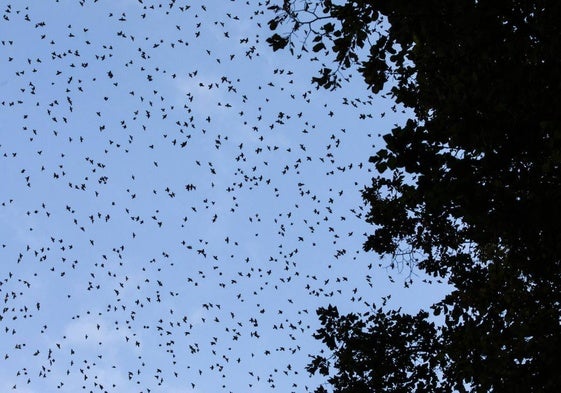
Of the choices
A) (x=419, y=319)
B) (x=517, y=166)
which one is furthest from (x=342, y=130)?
(x=517, y=166)

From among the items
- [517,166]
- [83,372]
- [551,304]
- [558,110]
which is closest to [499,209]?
[517,166]

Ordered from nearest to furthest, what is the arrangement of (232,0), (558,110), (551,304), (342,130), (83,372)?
(558,110) < (551,304) < (232,0) < (342,130) < (83,372)

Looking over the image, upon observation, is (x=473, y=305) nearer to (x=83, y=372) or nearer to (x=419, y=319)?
(x=419, y=319)

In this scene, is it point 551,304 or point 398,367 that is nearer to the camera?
point 551,304

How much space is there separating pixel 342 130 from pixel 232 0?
7270mm

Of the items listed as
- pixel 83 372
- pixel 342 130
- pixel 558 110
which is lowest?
pixel 558 110

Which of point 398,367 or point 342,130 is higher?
point 342,130

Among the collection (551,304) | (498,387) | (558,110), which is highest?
(558,110)

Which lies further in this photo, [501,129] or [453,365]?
[453,365]

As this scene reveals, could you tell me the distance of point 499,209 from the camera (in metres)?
7.97

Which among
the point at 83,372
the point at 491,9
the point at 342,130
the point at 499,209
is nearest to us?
the point at 491,9

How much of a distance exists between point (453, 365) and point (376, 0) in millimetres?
6238

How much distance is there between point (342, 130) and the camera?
973 inches

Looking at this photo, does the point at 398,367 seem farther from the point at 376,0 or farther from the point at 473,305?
the point at 376,0
